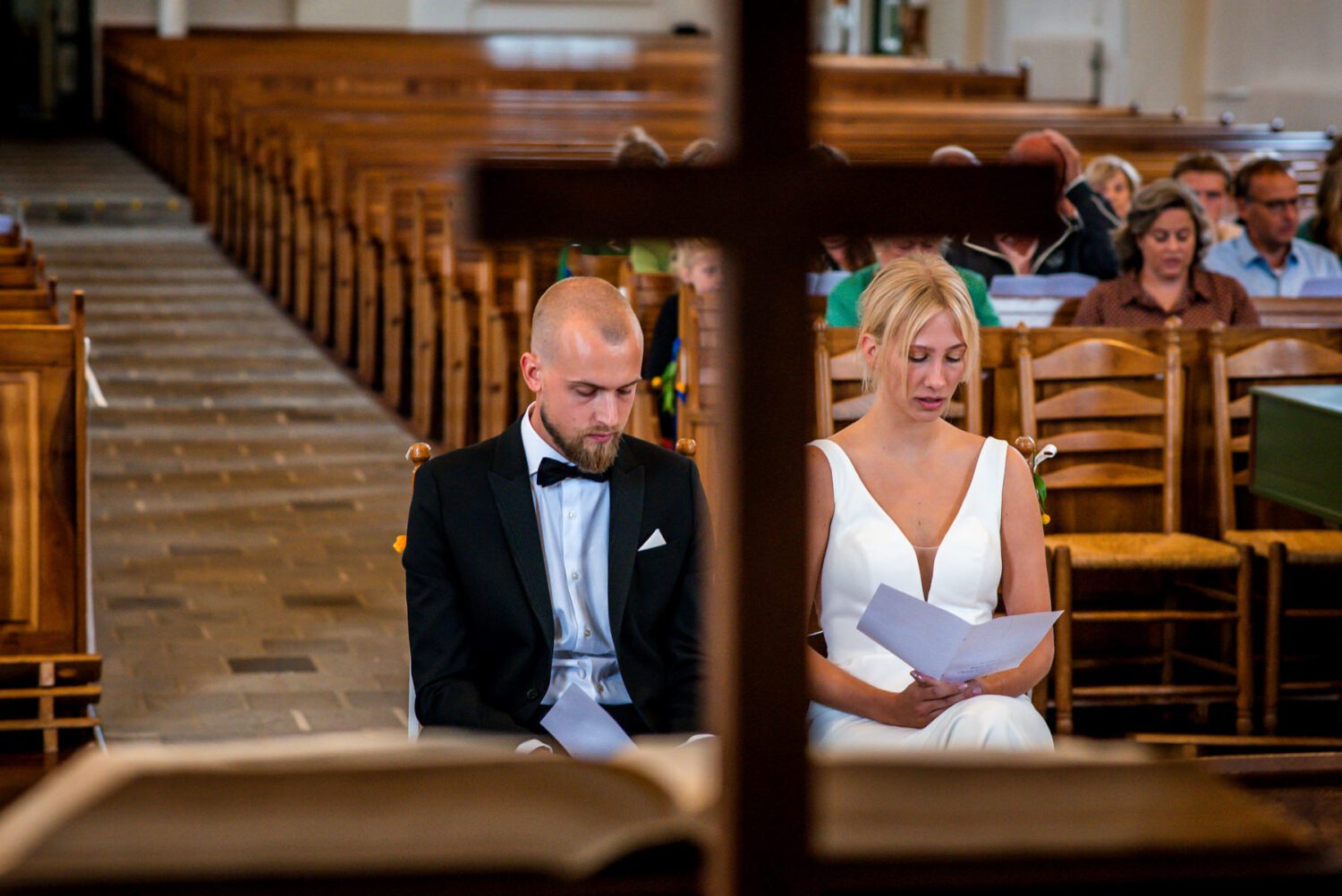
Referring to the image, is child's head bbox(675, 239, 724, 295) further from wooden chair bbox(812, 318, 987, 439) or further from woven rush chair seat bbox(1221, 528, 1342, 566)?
woven rush chair seat bbox(1221, 528, 1342, 566)

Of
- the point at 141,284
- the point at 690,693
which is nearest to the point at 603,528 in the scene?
the point at 690,693

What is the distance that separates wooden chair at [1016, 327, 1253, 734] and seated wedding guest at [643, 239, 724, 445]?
97cm

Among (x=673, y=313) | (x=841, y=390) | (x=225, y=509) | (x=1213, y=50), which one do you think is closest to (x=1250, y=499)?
(x=841, y=390)

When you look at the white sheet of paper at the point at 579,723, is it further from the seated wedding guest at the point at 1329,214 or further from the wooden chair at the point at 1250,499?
the seated wedding guest at the point at 1329,214

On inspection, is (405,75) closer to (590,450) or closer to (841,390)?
(841,390)

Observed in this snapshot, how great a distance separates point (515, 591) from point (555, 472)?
0.19 m

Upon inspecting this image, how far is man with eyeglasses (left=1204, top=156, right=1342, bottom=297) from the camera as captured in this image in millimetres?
6516

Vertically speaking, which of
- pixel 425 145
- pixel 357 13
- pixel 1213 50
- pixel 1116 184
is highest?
pixel 357 13

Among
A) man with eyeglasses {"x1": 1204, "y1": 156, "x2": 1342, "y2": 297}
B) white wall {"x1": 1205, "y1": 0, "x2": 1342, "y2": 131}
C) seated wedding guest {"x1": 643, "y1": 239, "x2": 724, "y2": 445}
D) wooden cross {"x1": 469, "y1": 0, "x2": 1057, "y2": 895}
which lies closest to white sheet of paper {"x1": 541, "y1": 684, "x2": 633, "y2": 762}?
wooden cross {"x1": 469, "y1": 0, "x2": 1057, "y2": 895}

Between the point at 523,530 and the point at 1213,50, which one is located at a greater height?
the point at 1213,50

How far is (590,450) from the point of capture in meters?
2.65

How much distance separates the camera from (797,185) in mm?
716

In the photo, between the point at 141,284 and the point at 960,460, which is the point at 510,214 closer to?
the point at 960,460

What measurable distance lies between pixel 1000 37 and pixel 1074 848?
15.5 m
